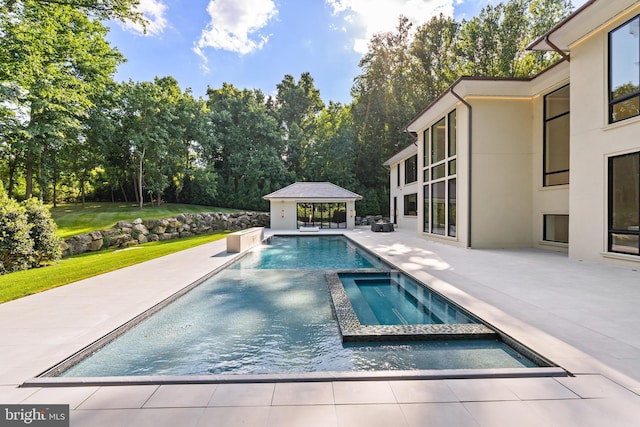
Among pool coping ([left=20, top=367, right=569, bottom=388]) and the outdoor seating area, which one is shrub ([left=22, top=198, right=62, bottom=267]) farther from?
the outdoor seating area

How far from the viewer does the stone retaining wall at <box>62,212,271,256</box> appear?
48.0 ft

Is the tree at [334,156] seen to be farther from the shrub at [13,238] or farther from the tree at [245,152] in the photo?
the shrub at [13,238]

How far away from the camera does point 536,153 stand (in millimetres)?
11320

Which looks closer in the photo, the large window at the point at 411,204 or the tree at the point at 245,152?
the large window at the point at 411,204

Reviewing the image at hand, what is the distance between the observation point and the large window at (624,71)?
7223 mm

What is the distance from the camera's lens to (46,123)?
1695 cm

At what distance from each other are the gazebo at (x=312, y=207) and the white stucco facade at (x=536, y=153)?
31.7 feet

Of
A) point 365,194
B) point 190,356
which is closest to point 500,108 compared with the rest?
point 190,356

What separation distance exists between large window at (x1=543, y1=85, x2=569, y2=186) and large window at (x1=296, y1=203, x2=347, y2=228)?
48.6 feet

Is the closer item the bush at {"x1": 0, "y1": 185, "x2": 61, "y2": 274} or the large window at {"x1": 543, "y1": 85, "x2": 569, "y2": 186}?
the bush at {"x1": 0, "y1": 185, "x2": 61, "y2": 274}

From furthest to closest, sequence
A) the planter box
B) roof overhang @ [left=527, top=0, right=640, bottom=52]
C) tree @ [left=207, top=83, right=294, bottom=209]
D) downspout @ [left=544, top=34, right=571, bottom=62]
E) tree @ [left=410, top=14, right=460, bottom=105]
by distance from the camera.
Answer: tree @ [left=410, top=14, right=460, bottom=105] → tree @ [left=207, top=83, right=294, bottom=209] → the planter box → downspout @ [left=544, top=34, right=571, bottom=62] → roof overhang @ [left=527, top=0, right=640, bottom=52]

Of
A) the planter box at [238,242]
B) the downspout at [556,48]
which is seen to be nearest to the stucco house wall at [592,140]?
the downspout at [556,48]

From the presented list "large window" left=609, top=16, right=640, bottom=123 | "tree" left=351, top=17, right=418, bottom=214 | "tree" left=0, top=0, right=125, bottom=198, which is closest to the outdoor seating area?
"tree" left=351, top=17, right=418, bottom=214

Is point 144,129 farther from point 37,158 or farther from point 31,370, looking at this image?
point 31,370
